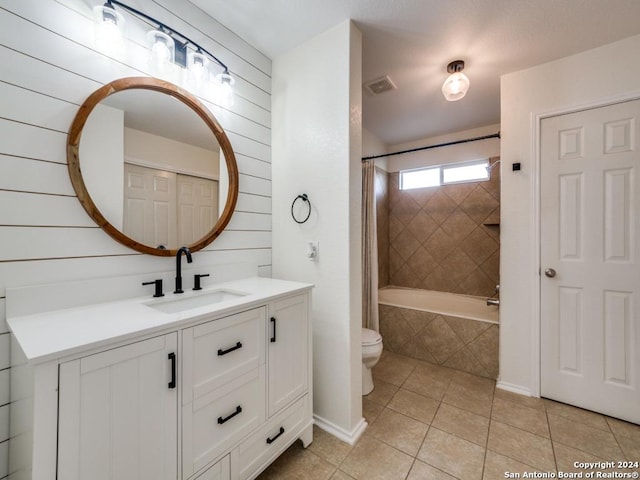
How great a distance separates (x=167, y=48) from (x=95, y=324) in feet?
4.29

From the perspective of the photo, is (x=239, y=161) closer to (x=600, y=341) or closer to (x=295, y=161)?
(x=295, y=161)

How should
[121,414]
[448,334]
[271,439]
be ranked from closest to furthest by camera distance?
1. [121,414]
2. [271,439]
3. [448,334]

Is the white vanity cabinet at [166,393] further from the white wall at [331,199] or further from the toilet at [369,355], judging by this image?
the toilet at [369,355]

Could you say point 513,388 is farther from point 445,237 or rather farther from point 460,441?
point 445,237

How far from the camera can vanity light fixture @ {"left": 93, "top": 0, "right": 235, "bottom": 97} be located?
1.13 m

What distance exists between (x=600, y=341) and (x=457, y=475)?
138 cm

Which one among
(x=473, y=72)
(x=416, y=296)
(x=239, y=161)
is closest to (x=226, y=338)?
(x=239, y=161)

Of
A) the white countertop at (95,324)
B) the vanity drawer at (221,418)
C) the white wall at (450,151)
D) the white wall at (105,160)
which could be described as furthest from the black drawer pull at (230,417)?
the white wall at (450,151)

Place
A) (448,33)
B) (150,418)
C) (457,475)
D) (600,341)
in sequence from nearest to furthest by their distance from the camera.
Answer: (150,418) < (457,475) < (448,33) < (600,341)

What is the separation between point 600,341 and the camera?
1.77m

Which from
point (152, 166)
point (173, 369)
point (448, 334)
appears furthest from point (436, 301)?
point (152, 166)

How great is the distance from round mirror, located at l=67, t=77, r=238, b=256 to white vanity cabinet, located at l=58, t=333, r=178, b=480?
615mm

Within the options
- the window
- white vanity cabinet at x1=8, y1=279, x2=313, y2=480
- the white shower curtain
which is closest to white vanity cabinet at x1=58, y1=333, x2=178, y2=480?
white vanity cabinet at x1=8, y1=279, x2=313, y2=480

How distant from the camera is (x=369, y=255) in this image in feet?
8.27
